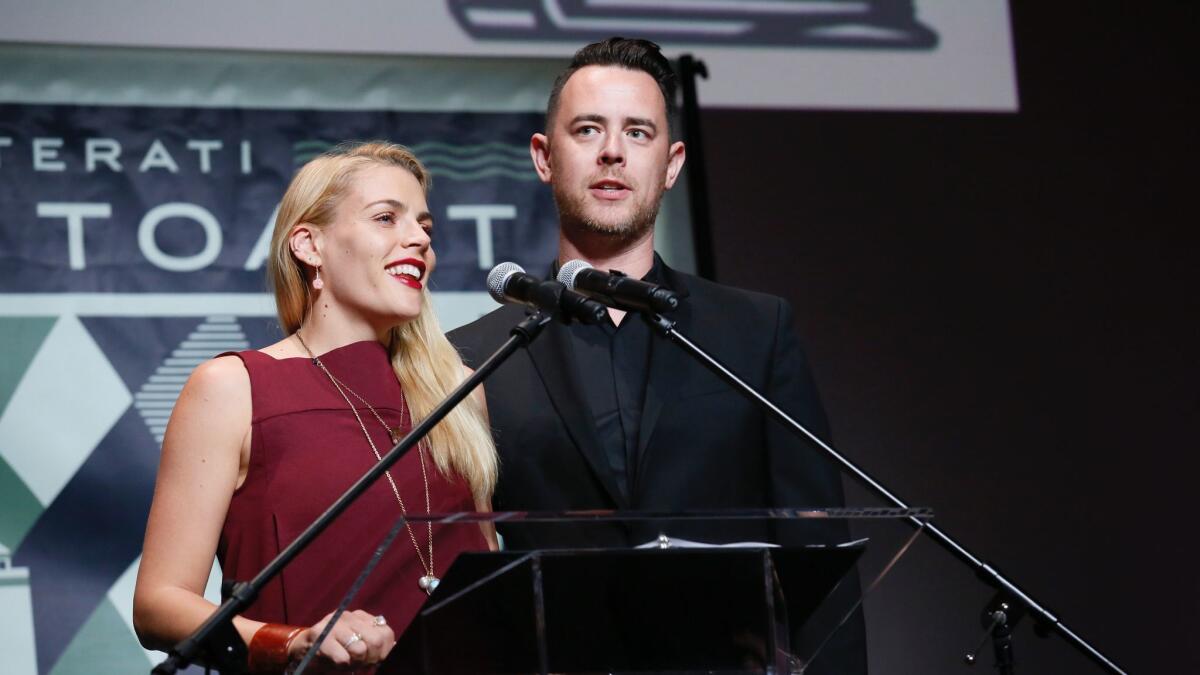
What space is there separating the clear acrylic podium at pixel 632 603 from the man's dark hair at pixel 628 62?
47.7 inches

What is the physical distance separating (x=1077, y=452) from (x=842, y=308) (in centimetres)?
70

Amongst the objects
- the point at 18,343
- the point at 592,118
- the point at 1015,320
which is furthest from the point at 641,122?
the point at 1015,320

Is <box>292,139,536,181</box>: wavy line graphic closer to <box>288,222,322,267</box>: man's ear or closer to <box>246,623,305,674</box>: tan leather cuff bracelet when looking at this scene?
<box>288,222,322,267</box>: man's ear

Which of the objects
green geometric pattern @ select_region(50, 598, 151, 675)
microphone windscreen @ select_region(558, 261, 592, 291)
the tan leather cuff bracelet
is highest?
microphone windscreen @ select_region(558, 261, 592, 291)

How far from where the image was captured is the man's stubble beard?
2.48 meters

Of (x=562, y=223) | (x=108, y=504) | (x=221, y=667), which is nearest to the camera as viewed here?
(x=221, y=667)

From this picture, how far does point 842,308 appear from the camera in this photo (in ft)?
12.4

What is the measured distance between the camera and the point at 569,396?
2383mm

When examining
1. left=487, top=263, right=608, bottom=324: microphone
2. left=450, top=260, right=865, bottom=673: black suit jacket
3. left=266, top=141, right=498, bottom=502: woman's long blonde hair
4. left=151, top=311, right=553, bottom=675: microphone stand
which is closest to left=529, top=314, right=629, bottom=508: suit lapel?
left=450, top=260, right=865, bottom=673: black suit jacket

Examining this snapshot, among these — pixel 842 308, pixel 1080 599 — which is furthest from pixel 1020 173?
pixel 1080 599

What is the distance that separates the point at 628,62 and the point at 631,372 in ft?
1.85

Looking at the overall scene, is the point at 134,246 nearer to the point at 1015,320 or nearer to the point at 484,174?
the point at 484,174

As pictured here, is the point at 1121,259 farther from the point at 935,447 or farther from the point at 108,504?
the point at 108,504

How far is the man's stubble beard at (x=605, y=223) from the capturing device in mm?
2484
